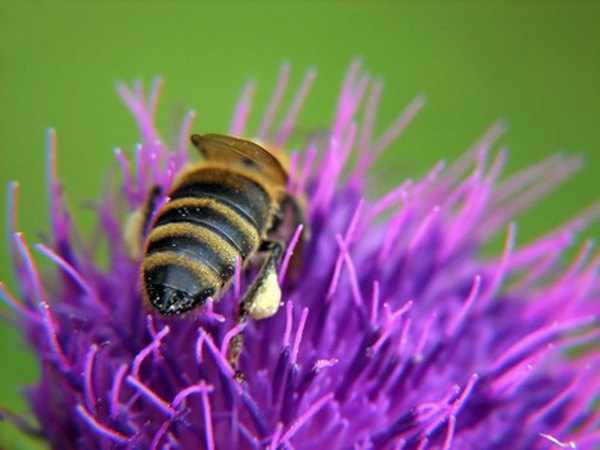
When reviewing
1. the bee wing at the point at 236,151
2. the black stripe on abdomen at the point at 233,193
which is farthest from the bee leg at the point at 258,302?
the bee wing at the point at 236,151

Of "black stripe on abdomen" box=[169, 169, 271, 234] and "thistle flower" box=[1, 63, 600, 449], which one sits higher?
"black stripe on abdomen" box=[169, 169, 271, 234]

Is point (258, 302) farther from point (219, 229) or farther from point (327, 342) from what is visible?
point (327, 342)

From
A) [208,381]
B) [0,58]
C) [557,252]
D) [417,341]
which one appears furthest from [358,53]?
[208,381]

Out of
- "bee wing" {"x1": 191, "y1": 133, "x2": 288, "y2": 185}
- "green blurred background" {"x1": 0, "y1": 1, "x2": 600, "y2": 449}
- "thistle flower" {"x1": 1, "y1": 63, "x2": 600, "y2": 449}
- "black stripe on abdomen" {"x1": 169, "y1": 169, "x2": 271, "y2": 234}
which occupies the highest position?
"green blurred background" {"x1": 0, "y1": 1, "x2": 600, "y2": 449}

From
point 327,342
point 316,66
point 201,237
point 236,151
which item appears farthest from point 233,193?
point 316,66

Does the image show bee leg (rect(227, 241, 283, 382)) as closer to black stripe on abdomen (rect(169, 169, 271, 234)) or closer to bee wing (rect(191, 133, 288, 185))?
black stripe on abdomen (rect(169, 169, 271, 234))

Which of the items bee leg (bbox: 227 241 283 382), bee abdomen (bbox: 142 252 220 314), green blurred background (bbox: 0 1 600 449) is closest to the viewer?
bee abdomen (bbox: 142 252 220 314)

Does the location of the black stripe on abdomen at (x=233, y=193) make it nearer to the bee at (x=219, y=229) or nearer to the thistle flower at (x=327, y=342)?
the bee at (x=219, y=229)

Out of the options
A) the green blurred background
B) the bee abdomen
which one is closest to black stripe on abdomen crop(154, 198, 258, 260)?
the bee abdomen
